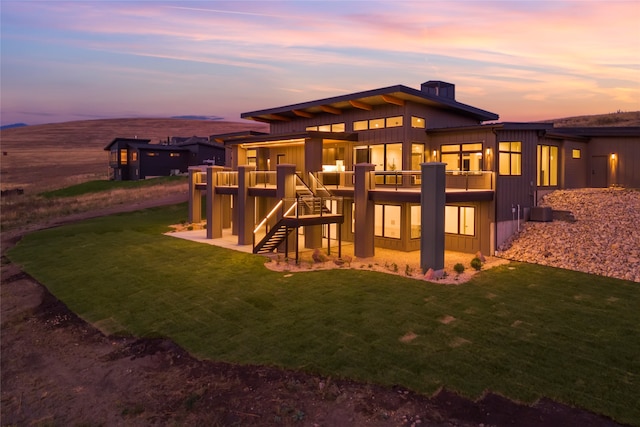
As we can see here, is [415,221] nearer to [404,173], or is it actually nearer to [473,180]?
[404,173]

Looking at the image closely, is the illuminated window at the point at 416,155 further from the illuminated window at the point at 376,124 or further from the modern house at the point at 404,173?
the illuminated window at the point at 376,124

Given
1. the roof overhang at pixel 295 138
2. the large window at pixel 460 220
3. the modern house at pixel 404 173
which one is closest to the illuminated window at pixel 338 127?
the modern house at pixel 404 173

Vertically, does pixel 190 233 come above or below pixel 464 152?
below

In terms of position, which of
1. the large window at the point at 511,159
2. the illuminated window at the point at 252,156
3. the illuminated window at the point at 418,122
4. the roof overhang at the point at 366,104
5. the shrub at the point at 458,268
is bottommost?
the shrub at the point at 458,268

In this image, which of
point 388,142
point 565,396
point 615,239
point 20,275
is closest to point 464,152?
point 388,142

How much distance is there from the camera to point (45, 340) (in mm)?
13648

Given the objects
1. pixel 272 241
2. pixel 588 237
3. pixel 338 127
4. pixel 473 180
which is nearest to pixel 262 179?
pixel 338 127

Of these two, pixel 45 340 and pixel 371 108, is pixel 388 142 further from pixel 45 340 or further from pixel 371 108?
pixel 45 340

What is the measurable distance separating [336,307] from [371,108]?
16018mm

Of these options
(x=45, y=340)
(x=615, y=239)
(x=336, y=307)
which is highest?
(x=615, y=239)

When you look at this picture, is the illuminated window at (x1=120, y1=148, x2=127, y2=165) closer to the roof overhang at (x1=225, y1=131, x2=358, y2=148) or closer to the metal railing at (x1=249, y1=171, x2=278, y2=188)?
the roof overhang at (x1=225, y1=131, x2=358, y2=148)

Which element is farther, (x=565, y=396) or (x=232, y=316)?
(x=232, y=316)

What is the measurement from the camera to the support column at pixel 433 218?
1808cm

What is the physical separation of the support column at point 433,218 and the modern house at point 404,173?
0.14ft
